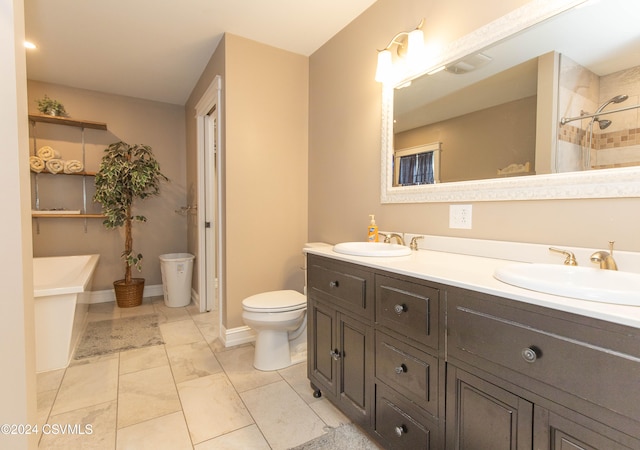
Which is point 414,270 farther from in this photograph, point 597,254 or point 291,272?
point 291,272

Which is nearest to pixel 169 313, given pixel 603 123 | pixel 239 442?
pixel 239 442

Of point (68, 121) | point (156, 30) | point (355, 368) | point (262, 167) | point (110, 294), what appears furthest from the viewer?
point (110, 294)

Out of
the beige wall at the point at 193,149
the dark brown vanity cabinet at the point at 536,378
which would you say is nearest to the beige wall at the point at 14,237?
the dark brown vanity cabinet at the point at 536,378

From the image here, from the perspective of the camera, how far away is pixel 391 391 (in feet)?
4.14

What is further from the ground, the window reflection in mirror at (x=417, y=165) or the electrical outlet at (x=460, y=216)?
the window reflection in mirror at (x=417, y=165)

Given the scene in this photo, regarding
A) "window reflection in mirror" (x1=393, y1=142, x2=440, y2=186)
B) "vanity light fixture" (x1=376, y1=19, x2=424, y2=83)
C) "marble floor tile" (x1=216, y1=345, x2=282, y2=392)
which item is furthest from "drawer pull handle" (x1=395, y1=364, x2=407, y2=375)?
"vanity light fixture" (x1=376, y1=19, x2=424, y2=83)

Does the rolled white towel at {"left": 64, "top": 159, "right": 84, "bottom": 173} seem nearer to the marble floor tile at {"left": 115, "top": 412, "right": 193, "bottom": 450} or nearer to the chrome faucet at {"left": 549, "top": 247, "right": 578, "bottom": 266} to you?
the marble floor tile at {"left": 115, "top": 412, "right": 193, "bottom": 450}

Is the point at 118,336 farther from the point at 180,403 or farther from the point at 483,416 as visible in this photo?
the point at 483,416

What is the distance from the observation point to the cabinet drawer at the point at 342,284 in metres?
1.37

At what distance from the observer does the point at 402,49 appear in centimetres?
186

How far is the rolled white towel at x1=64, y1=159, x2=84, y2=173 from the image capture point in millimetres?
3303

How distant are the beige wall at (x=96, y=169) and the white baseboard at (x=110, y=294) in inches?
2.1

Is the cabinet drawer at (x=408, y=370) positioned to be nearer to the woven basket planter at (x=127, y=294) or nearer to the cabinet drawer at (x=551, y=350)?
the cabinet drawer at (x=551, y=350)

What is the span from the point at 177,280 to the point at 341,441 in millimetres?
2727
